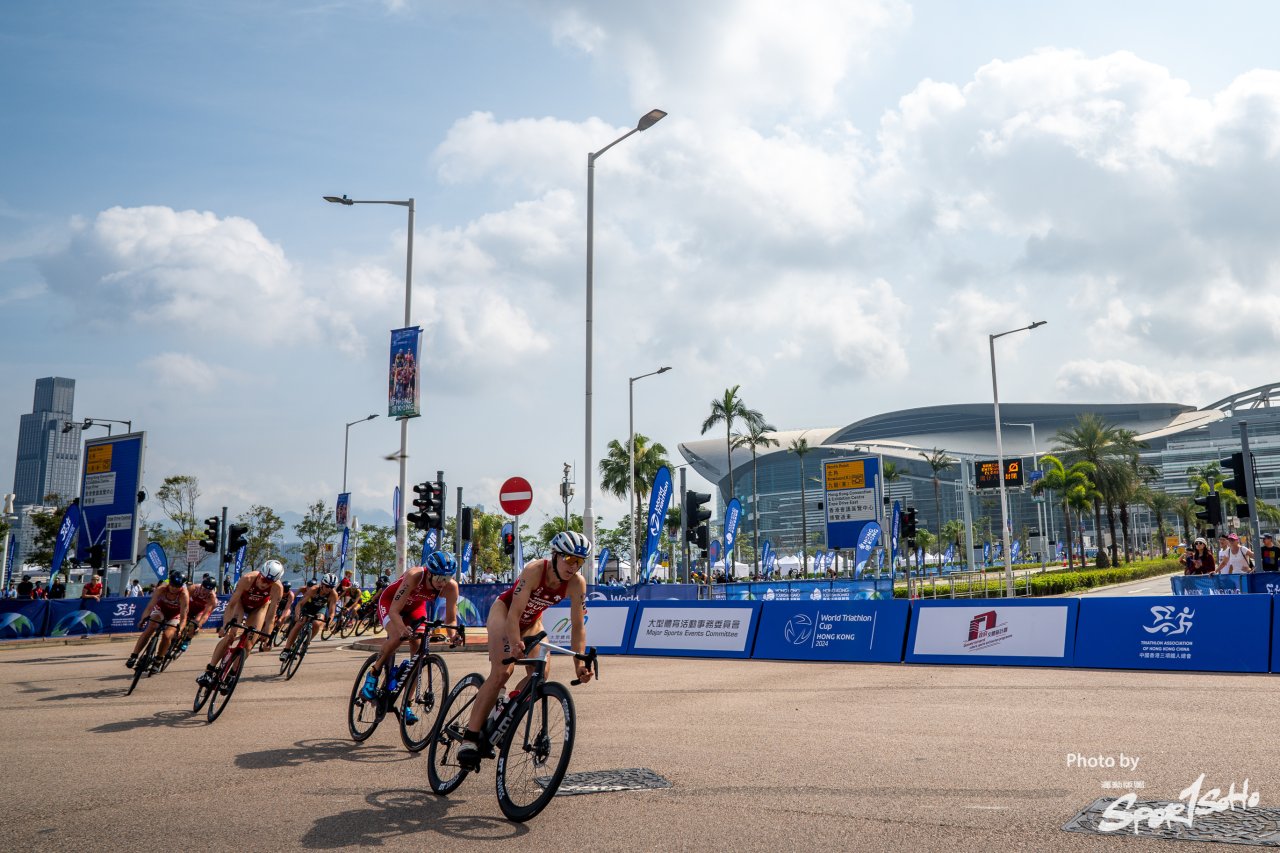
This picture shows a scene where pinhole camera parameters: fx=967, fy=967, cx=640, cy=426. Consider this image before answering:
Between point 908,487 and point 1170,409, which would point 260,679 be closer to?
point 908,487

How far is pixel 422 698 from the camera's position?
27.9 feet

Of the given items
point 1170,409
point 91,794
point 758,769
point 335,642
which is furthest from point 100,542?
point 1170,409

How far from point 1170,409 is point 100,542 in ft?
680

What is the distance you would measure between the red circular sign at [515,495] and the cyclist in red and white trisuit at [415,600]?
926 centimetres

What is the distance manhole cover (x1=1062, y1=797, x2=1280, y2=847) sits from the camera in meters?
5.27

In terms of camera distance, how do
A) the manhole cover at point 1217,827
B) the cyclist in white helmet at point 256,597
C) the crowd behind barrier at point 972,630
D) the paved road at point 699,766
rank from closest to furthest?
the manhole cover at point 1217,827, the paved road at point 699,766, the cyclist in white helmet at point 256,597, the crowd behind barrier at point 972,630

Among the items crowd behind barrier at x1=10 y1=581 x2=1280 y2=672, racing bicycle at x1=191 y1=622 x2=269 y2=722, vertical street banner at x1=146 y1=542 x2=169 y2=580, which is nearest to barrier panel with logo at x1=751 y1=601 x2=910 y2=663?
crowd behind barrier at x1=10 y1=581 x2=1280 y2=672

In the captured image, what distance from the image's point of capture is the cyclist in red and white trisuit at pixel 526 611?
645cm

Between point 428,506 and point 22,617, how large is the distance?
41.0 feet

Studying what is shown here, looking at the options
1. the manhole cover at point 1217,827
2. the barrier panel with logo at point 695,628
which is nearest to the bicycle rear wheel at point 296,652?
the barrier panel with logo at point 695,628

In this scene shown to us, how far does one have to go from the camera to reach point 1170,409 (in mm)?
195500

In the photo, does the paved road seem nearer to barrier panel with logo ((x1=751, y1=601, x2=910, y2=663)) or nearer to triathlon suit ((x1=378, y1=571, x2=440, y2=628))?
triathlon suit ((x1=378, y1=571, x2=440, y2=628))

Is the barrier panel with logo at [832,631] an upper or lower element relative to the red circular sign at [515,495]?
lower

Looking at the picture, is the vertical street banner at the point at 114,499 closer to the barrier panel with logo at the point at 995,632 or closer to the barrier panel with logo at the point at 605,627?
the barrier panel with logo at the point at 605,627
